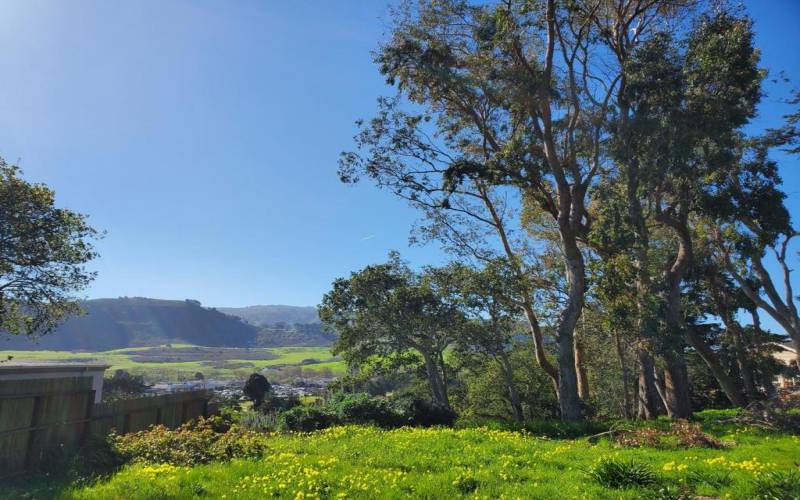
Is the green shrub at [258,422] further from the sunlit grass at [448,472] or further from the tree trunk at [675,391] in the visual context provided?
the tree trunk at [675,391]

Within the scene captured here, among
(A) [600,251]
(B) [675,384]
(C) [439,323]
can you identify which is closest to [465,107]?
(A) [600,251]

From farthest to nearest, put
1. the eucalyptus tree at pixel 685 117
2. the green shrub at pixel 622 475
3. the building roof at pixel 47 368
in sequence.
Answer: the eucalyptus tree at pixel 685 117, the building roof at pixel 47 368, the green shrub at pixel 622 475

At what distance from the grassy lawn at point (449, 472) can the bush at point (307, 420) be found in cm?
585

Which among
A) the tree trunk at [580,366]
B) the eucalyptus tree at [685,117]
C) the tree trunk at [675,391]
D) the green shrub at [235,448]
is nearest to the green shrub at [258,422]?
the green shrub at [235,448]

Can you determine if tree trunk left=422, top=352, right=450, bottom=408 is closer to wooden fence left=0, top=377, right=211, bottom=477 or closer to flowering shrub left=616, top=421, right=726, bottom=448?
flowering shrub left=616, top=421, right=726, bottom=448

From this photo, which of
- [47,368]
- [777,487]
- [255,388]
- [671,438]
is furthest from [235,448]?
[255,388]

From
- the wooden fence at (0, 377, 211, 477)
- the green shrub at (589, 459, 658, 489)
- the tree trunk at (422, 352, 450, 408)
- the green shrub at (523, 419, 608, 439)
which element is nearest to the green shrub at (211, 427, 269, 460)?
the wooden fence at (0, 377, 211, 477)

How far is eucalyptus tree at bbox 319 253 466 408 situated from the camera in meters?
28.8

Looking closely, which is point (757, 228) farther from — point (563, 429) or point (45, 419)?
point (45, 419)

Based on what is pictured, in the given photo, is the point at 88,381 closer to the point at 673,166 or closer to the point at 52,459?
the point at 52,459

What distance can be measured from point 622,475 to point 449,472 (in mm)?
2723

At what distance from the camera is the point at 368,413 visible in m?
17.7

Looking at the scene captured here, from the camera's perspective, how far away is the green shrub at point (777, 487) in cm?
613

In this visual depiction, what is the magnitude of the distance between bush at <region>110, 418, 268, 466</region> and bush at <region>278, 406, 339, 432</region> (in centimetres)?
653
